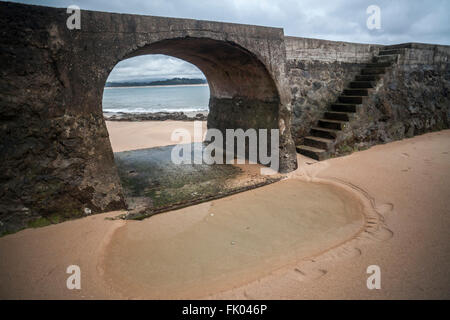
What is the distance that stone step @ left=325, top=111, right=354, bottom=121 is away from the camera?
6.45 m

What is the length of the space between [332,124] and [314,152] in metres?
1.05

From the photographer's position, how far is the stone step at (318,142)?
6.21 metres

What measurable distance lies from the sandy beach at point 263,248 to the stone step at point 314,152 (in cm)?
149

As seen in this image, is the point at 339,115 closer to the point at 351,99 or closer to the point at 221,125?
the point at 351,99

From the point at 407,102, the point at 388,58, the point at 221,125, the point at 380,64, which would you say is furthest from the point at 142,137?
the point at 407,102

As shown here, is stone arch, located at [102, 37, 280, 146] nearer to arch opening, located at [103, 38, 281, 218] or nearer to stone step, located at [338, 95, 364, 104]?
arch opening, located at [103, 38, 281, 218]

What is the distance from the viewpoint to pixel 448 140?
22.3 feet

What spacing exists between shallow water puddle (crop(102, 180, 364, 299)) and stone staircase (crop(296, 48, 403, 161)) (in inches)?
78.8

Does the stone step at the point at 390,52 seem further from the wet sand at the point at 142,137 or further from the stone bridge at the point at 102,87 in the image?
the wet sand at the point at 142,137

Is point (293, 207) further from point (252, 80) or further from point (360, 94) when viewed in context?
point (360, 94)

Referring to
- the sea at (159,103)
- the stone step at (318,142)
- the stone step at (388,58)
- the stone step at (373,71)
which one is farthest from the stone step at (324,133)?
the sea at (159,103)

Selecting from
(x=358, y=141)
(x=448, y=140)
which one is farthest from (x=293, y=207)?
(x=448, y=140)

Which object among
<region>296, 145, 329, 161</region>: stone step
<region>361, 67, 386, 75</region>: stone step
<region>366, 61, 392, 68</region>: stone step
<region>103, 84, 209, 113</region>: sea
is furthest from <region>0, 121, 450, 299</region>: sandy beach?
<region>103, 84, 209, 113</region>: sea
